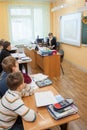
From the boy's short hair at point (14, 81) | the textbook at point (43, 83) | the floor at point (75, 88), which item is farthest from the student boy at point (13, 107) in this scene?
the floor at point (75, 88)

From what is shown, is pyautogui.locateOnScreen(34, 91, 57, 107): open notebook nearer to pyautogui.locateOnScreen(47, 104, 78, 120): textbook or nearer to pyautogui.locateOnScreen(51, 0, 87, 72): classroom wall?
pyautogui.locateOnScreen(47, 104, 78, 120): textbook

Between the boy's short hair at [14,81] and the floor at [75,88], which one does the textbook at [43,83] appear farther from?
the floor at [75,88]

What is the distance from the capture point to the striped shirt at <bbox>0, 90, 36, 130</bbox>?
1.32 meters

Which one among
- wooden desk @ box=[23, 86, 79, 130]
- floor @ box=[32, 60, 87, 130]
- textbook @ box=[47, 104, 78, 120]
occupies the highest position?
textbook @ box=[47, 104, 78, 120]

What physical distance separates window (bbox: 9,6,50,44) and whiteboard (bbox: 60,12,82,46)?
48.5 inches

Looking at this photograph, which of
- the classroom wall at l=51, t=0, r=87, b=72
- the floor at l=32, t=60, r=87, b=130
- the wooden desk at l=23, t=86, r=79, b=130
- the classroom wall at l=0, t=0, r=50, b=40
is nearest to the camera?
Result: the wooden desk at l=23, t=86, r=79, b=130

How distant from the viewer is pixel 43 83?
2.08m

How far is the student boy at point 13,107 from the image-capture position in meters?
1.32

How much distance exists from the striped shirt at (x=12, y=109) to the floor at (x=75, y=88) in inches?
44.8

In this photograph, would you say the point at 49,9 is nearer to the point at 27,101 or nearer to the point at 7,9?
the point at 7,9

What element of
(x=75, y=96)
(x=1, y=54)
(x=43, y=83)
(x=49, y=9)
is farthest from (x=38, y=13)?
(x=43, y=83)

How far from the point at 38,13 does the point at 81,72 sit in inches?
154

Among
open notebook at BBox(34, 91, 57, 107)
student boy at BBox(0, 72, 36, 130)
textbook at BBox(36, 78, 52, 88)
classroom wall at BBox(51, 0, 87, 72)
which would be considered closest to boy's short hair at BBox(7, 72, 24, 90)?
student boy at BBox(0, 72, 36, 130)

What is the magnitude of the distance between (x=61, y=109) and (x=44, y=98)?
0.30m
